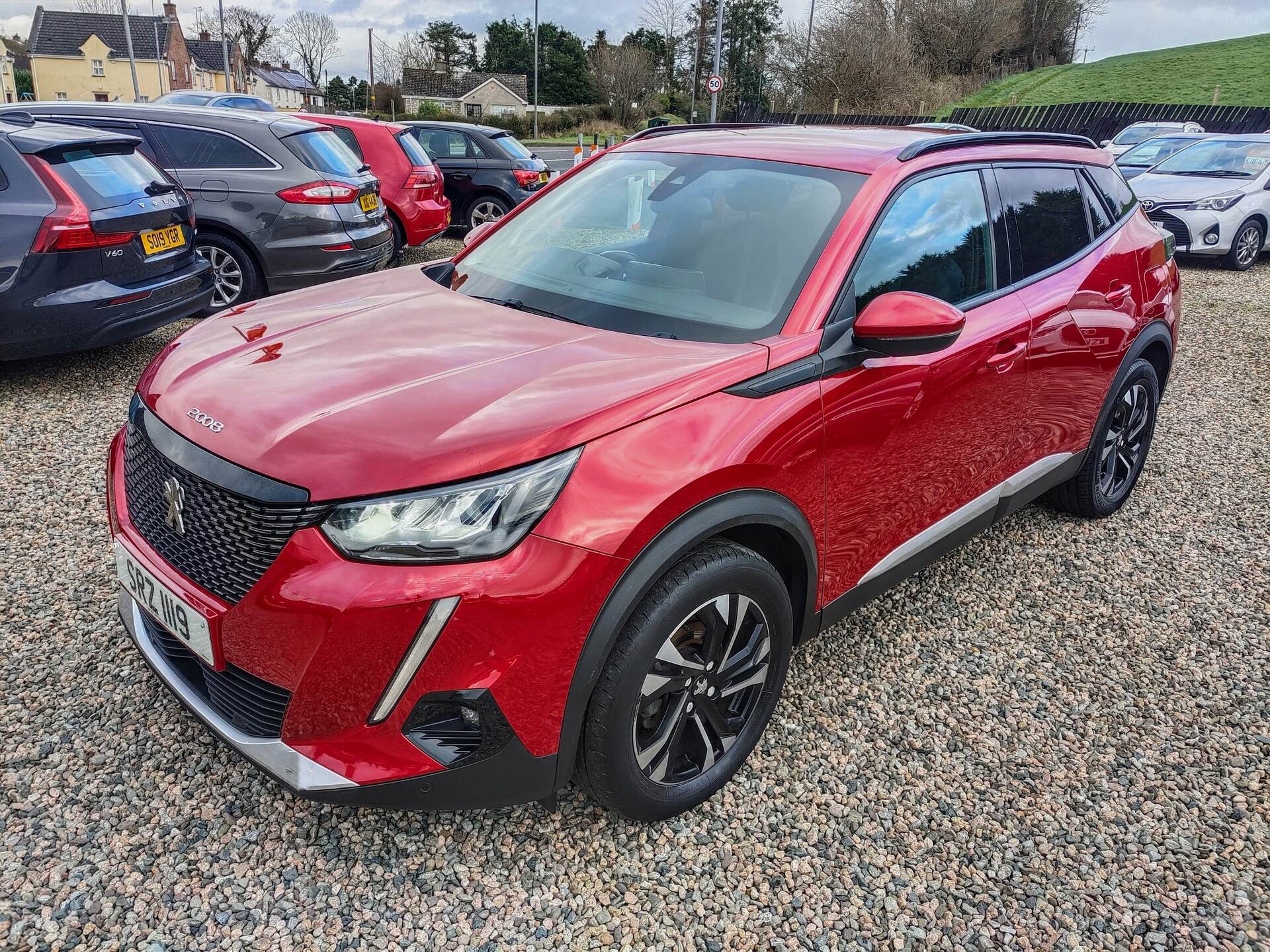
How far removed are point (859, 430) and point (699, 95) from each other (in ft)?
209

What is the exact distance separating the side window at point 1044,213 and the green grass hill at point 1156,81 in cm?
3940

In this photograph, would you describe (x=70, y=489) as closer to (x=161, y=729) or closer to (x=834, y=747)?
(x=161, y=729)

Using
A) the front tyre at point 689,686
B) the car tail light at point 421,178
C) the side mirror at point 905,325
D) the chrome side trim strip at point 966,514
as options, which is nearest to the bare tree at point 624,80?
the car tail light at point 421,178

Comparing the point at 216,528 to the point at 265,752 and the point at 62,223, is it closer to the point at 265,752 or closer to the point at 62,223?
the point at 265,752

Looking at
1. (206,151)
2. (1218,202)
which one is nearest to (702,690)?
(206,151)

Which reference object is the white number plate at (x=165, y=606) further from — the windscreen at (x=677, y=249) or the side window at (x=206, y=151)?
the side window at (x=206, y=151)

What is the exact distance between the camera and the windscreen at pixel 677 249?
2.53 meters

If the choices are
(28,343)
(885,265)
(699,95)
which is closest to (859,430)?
(885,265)

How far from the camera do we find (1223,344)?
8211 millimetres

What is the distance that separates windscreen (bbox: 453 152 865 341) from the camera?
8.30 feet

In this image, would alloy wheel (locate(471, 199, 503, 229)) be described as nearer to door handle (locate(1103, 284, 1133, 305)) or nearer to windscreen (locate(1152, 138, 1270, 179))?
windscreen (locate(1152, 138, 1270, 179))

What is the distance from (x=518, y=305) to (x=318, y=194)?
5.22 metres

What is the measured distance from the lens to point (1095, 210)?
12.6ft

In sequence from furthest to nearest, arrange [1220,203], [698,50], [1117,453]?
[698,50] → [1220,203] → [1117,453]
